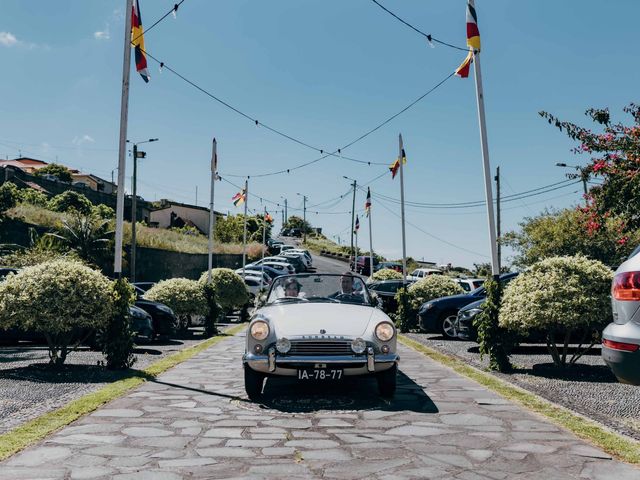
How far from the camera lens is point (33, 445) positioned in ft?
17.0

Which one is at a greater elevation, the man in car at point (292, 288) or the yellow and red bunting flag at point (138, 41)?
the yellow and red bunting flag at point (138, 41)

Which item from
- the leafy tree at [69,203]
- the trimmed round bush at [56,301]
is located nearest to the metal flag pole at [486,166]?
the trimmed round bush at [56,301]

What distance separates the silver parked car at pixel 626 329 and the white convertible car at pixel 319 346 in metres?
3.16

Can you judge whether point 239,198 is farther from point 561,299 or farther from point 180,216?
point 180,216

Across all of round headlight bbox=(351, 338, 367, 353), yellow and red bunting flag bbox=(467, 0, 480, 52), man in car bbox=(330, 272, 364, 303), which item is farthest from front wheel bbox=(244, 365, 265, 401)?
yellow and red bunting flag bbox=(467, 0, 480, 52)

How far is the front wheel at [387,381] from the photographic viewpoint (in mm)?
7250

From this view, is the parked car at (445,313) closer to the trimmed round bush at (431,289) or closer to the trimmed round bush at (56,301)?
the trimmed round bush at (431,289)

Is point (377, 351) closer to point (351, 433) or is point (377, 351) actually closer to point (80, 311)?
point (351, 433)

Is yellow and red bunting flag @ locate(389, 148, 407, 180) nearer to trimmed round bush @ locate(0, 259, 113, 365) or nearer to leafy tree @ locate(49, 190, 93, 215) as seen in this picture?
trimmed round bush @ locate(0, 259, 113, 365)

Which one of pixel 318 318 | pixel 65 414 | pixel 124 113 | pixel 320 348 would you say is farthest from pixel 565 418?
pixel 124 113

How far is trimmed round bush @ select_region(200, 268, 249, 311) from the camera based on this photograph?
23.1m

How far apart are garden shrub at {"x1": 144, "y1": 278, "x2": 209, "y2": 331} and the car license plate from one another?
11.1 metres

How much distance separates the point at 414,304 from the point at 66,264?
462 inches

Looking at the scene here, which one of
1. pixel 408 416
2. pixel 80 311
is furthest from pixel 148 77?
pixel 408 416
